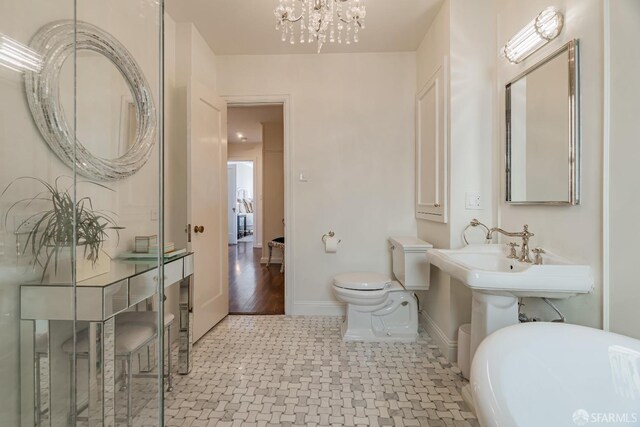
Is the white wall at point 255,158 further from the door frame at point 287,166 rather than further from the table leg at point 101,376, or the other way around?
the table leg at point 101,376

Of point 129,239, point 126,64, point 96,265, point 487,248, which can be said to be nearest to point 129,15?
point 126,64

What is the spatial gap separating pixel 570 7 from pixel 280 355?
2.56 m

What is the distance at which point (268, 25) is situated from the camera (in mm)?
2408

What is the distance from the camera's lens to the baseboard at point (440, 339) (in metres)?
2.07

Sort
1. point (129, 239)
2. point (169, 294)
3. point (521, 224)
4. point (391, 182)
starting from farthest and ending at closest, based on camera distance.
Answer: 1. point (391, 182)
2. point (169, 294)
3. point (521, 224)
4. point (129, 239)

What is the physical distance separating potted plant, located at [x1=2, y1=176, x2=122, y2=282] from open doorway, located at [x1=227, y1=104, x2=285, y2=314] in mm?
1896

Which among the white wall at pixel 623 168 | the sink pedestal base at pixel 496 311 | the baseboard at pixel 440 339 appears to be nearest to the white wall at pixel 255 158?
the baseboard at pixel 440 339

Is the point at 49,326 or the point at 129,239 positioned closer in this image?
the point at 49,326

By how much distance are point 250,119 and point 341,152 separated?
9.03ft

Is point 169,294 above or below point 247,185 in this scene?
below

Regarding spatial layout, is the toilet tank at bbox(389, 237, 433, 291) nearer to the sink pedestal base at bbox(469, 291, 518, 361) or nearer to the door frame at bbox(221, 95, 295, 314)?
the sink pedestal base at bbox(469, 291, 518, 361)

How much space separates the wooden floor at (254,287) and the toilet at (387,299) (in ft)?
3.00

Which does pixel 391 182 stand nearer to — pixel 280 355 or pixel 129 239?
pixel 280 355

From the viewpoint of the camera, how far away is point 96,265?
4.26ft
